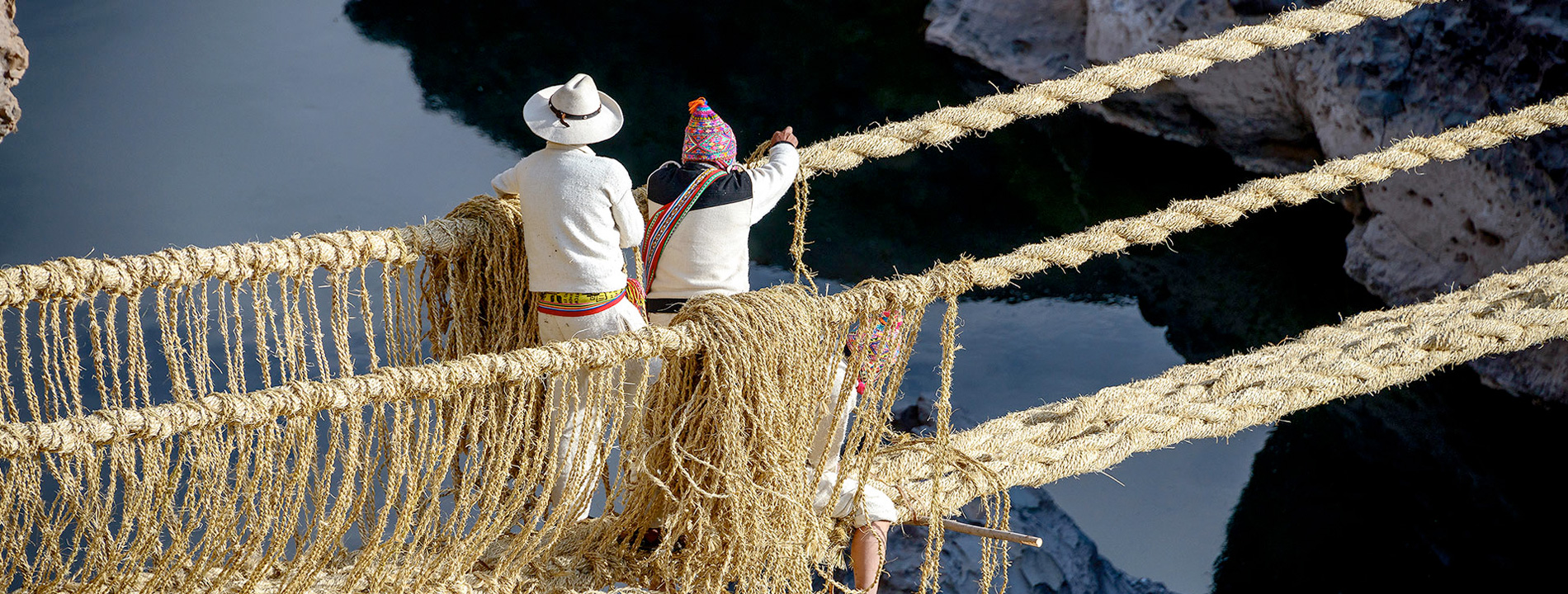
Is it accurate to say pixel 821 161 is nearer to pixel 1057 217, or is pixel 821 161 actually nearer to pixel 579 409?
pixel 579 409

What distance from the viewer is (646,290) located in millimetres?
1990

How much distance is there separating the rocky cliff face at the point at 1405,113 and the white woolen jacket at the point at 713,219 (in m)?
2.21

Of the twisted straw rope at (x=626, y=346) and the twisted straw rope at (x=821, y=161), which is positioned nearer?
the twisted straw rope at (x=626, y=346)

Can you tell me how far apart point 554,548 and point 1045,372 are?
2299 millimetres

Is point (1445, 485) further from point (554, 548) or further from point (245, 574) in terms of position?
point (245, 574)

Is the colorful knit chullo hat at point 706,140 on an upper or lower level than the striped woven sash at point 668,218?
upper

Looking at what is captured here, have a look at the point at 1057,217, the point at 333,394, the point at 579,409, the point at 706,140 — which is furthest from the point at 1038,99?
the point at 1057,217

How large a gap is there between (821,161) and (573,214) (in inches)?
16.3

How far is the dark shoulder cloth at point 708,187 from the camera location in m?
1.86

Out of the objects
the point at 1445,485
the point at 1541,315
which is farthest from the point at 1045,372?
the point at 1541,315

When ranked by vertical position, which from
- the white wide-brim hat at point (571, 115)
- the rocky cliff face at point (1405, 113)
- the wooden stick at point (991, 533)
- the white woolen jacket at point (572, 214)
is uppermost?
the rocky cliff face at point (1405, 113)

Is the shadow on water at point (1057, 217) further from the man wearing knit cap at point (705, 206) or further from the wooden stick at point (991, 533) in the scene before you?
the man wearing knit cap at point (705, 206)

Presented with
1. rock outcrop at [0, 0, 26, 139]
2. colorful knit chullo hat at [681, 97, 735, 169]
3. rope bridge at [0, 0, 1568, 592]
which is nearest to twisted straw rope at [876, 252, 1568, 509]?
rope bridge at [0, 0, 1568, 592]

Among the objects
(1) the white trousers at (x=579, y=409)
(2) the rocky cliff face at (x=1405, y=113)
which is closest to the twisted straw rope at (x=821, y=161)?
(1) the white trousers at (x=579, y=409)
